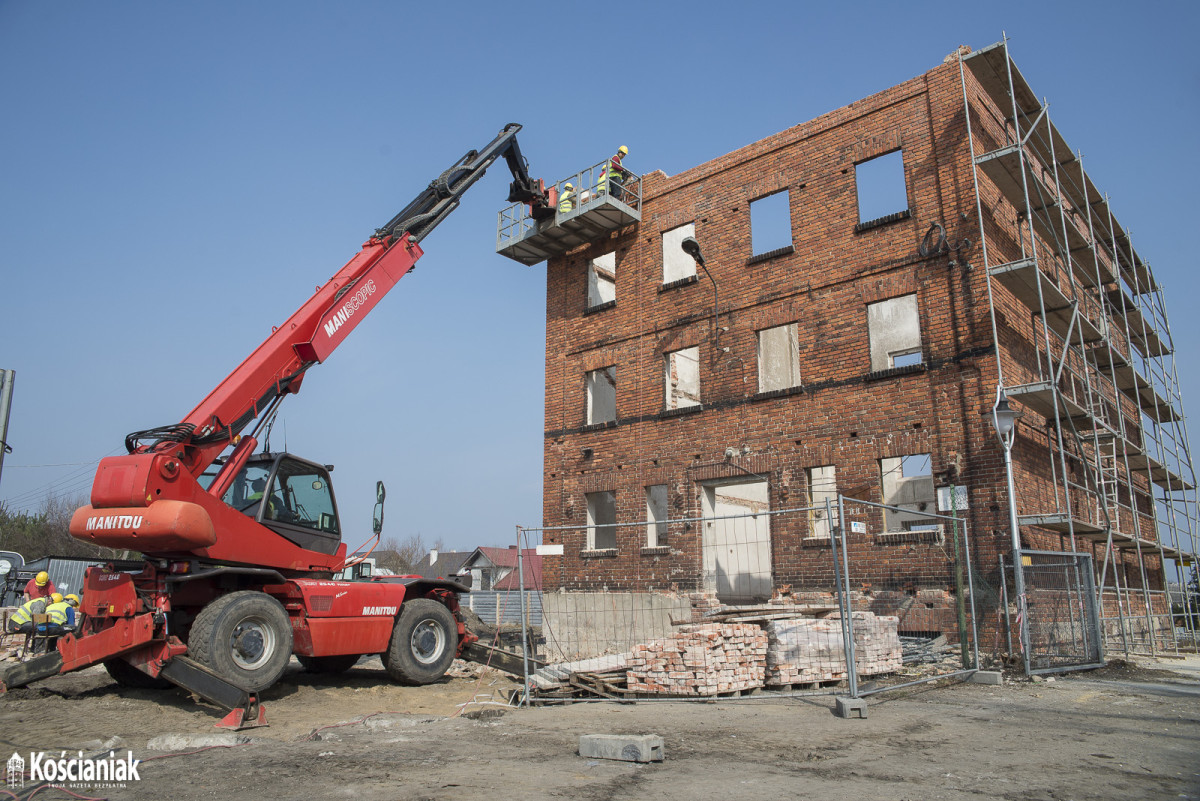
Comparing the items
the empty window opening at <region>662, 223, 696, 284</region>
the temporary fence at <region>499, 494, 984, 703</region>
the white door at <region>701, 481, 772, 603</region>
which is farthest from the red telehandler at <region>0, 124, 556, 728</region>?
the empty window opening at <region>662, 223, 696, 284</region>

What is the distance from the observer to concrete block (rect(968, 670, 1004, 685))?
1005 centimetres

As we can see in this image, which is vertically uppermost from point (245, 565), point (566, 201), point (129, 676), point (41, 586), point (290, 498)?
point (566, 201)

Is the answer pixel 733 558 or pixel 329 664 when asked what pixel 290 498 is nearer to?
pixel 329 664

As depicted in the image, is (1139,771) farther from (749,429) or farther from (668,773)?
(749,429)

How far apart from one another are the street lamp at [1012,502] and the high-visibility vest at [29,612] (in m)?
12.6

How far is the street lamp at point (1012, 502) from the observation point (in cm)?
1057

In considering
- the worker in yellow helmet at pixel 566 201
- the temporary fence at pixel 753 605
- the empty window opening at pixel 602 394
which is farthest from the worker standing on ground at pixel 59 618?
the worker in yellow helmet at pixel 566 201

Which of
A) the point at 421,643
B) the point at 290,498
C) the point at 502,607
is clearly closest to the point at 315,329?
the point at 290,498

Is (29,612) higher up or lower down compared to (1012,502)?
lower down

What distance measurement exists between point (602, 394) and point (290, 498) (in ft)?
38.0

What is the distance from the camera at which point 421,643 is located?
437 inches

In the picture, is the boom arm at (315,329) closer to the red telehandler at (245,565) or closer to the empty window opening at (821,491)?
the red telehandler at (245,565)

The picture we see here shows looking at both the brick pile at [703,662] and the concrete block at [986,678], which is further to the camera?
the concrete block at [986,678]

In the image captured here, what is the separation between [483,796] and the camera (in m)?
→ 5.14
